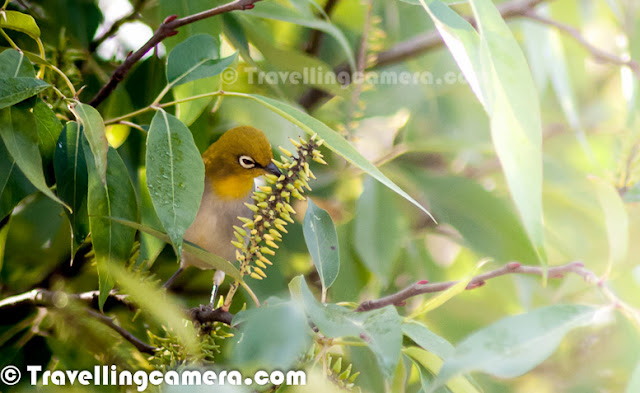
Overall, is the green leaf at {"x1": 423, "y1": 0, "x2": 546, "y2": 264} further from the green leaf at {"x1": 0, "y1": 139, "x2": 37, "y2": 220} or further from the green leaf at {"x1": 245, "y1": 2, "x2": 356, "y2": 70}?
the green leaf at {"x1": 0, "y1": 139, "x2": 37, "y2": 220}

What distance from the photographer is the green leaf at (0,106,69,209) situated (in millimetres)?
595

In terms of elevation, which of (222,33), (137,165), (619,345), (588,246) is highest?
(222,33)

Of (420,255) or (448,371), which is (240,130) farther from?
(448,371)

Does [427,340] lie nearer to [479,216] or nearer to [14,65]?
[14,65]

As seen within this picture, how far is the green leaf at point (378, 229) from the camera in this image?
1029mm

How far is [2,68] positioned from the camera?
597mm

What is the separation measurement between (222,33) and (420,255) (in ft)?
2.01

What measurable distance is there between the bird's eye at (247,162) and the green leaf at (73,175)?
1.50 ft

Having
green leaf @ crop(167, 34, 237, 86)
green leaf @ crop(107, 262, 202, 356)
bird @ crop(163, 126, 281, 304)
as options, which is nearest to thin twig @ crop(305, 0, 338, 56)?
bird @ crop(163, 126, 281, 304)

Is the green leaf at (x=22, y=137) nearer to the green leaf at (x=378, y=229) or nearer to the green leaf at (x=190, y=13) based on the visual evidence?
the green leaf at (x=190, y=13)

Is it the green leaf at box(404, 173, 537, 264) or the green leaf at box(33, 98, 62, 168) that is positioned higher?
the green leaf at box(33, 98, 62, 168)

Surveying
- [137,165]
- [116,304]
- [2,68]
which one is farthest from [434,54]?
[2,68]

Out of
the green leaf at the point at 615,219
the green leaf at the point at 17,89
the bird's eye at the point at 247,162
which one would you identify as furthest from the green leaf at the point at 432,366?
the bird's eye at the point at 247,162

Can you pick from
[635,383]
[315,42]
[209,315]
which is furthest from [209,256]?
[315,42]
